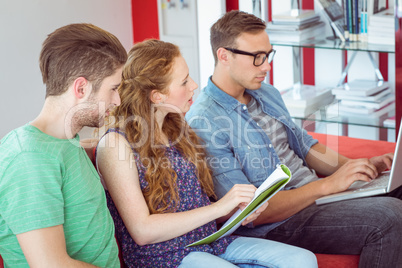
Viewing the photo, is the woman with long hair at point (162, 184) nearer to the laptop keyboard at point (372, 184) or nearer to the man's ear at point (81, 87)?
the man's ear at point (81, 87)

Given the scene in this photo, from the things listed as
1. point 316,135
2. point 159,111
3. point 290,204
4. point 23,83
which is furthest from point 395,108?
point 23,83

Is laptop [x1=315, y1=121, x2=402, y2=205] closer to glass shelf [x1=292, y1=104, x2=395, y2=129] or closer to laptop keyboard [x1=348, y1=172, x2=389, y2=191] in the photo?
laptop keyboard [x1=348, y1=172, x2=389, y2=191]

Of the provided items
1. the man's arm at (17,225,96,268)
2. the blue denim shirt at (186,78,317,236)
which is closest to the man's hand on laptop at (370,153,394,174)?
the blue denim shirt at (186,78,317,236)

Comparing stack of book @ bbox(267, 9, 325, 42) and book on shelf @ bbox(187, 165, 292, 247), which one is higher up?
stack of book @ bbox(267, 9, 325, 42)

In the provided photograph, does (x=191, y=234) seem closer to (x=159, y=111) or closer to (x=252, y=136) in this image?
(x=159, y=111)

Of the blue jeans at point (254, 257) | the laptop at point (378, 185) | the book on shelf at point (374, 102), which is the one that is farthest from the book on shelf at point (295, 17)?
the blue jeans at point (254, 257)

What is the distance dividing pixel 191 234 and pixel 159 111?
0.39m

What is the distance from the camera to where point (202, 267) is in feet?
5.11

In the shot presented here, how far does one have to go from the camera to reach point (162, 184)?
5.32ft

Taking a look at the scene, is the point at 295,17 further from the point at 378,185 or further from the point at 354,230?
the point at 354,230

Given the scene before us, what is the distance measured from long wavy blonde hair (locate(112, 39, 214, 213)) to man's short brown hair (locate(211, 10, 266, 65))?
44cm

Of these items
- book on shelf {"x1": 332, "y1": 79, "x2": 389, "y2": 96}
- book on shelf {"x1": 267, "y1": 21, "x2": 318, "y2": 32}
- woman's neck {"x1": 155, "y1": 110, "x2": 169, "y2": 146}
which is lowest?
book on shelf {"x1": 332, "y1": 79, "x2": 389, "y2": 96}

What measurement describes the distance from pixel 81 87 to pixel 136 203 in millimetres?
363

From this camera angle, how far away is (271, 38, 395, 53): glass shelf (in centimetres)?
290
